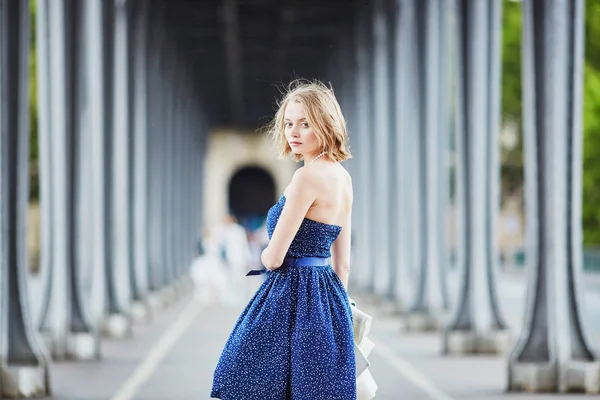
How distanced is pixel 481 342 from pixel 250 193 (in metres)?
58.8

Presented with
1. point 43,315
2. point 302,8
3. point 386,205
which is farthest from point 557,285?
point 302,8

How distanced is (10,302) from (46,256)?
12.3 ft

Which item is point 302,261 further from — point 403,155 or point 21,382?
point 403,155

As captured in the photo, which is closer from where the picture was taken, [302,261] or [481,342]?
[302,261]

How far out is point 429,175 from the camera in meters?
19.4

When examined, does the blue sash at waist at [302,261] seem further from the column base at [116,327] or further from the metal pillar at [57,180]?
the column base at [116,327]

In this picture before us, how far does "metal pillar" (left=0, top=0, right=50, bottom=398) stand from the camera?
10.7m

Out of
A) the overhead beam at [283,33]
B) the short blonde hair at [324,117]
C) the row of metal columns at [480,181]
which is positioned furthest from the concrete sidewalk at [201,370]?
the overhead beam at [283,33]

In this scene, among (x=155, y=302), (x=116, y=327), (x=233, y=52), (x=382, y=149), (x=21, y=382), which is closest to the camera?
(x=21, y=382)

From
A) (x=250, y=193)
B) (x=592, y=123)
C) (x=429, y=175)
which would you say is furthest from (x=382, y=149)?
(x=250, y=193)

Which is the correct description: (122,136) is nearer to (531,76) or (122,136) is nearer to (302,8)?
(302,8)

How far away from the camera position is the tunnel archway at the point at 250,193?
72.5 metres

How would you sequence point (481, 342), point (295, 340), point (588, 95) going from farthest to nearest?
point (588, 95), point (481, 342), point (295, 340)

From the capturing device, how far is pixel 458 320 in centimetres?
1462
